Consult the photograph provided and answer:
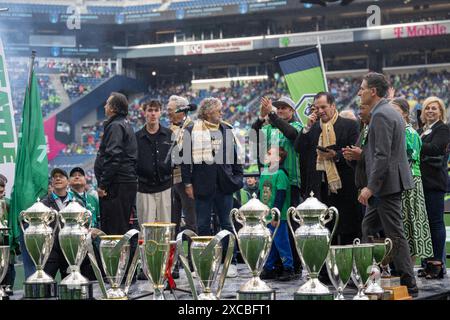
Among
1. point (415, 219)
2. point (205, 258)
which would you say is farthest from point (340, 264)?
point (415, 219)

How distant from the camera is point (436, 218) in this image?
6.23 m

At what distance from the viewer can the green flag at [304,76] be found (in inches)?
355

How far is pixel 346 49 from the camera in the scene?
3669cm

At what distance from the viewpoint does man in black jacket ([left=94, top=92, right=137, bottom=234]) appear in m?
6.17

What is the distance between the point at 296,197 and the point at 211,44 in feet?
107

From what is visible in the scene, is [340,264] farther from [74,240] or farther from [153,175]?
[153,175]

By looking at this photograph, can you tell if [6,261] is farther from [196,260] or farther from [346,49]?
[346,49]

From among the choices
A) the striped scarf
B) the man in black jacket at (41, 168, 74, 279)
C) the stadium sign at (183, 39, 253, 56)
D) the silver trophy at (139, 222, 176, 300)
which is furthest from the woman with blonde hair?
the stadium sign at (183, 39, 253, 56)

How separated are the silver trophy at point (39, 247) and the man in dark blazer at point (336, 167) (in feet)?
7.10

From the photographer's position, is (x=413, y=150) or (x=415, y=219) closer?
(x=415, y=219)

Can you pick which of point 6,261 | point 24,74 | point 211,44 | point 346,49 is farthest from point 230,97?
point 6,261

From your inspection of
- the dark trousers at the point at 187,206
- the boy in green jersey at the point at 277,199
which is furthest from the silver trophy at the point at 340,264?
the dark trousers at the point at 187,206

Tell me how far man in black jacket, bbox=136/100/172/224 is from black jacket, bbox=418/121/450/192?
213 centimetres

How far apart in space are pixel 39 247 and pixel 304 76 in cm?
521
